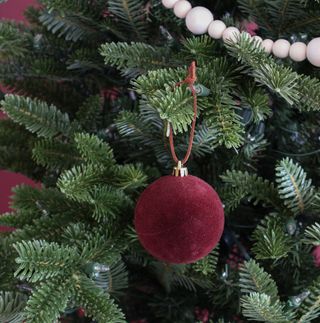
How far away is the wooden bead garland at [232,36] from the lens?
415 mm

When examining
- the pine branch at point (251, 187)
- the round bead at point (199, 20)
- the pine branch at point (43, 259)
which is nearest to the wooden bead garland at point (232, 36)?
the round bead at point (199, 20)

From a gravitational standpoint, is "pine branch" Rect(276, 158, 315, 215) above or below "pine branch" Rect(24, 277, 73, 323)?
above

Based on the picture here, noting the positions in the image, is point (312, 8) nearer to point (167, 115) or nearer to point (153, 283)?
point (167, 115)

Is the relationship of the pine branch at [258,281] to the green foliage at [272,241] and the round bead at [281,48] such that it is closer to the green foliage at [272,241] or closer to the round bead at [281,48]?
the green foliage at [272,241]

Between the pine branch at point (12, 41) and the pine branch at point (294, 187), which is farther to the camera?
the pine branch at point (12, 41)

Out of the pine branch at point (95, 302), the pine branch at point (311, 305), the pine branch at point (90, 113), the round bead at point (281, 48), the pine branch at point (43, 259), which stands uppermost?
the round bead at point (281, 48)

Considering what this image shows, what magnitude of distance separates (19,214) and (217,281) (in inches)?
8.5

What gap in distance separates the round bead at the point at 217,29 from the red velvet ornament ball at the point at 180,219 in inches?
5.5

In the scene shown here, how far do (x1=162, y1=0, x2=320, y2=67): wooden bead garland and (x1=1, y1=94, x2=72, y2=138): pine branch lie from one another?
17 centimetres

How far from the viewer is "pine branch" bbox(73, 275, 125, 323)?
383 millimetres

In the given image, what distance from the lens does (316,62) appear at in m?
0.41

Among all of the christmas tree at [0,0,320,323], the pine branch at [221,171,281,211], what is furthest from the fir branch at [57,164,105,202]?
the pine branch at [221,171,281,211]

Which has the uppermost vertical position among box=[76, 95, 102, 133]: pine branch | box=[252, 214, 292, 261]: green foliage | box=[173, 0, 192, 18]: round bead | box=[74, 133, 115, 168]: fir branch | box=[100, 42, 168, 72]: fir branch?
box=[173, 0, 192, 18]: round bead

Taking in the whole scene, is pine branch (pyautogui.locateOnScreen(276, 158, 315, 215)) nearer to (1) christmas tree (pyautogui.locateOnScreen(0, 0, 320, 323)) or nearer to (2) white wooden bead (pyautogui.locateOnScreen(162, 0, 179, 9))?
(1) christmas tree (pyautogui.locateOnScreen(0, 0, 320, 323))
